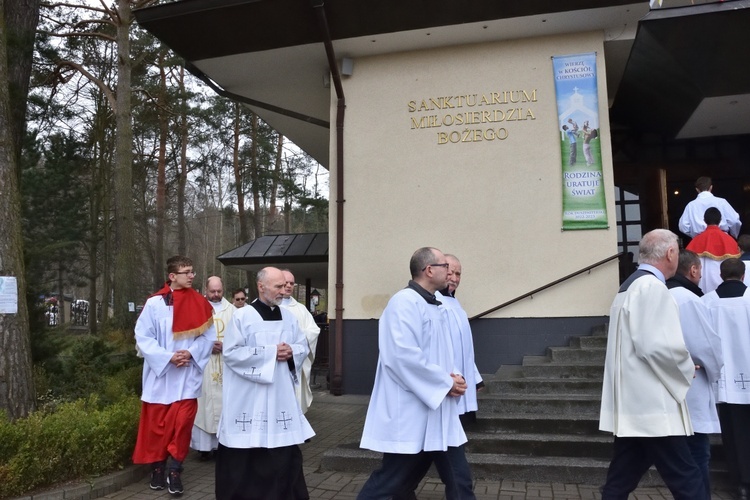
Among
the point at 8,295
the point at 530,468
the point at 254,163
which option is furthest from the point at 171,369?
the point at 254,163

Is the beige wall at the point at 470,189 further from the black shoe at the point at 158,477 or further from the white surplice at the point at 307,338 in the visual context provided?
the black shoe at the point at 158,477

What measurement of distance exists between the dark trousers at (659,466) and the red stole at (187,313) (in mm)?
3636

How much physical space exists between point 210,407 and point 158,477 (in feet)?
3.86

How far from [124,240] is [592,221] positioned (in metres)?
14.1

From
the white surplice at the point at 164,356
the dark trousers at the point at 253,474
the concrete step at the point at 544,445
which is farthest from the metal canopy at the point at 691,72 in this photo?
the dark trousers at the point at 253,474

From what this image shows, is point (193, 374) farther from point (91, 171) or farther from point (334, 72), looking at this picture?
point (91, 171)

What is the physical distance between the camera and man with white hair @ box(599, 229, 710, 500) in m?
3.48

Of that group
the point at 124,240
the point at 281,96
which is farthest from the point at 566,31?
the point at 124,240

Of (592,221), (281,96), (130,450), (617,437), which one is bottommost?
(130,450)

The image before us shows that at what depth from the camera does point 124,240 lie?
17.4 metres

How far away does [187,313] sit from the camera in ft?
17.7

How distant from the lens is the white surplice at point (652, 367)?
349 centimetres

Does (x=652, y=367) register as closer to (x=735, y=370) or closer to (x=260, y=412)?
(x=735, y=370)

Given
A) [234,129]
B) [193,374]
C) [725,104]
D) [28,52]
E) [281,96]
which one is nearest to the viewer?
[193,374]
